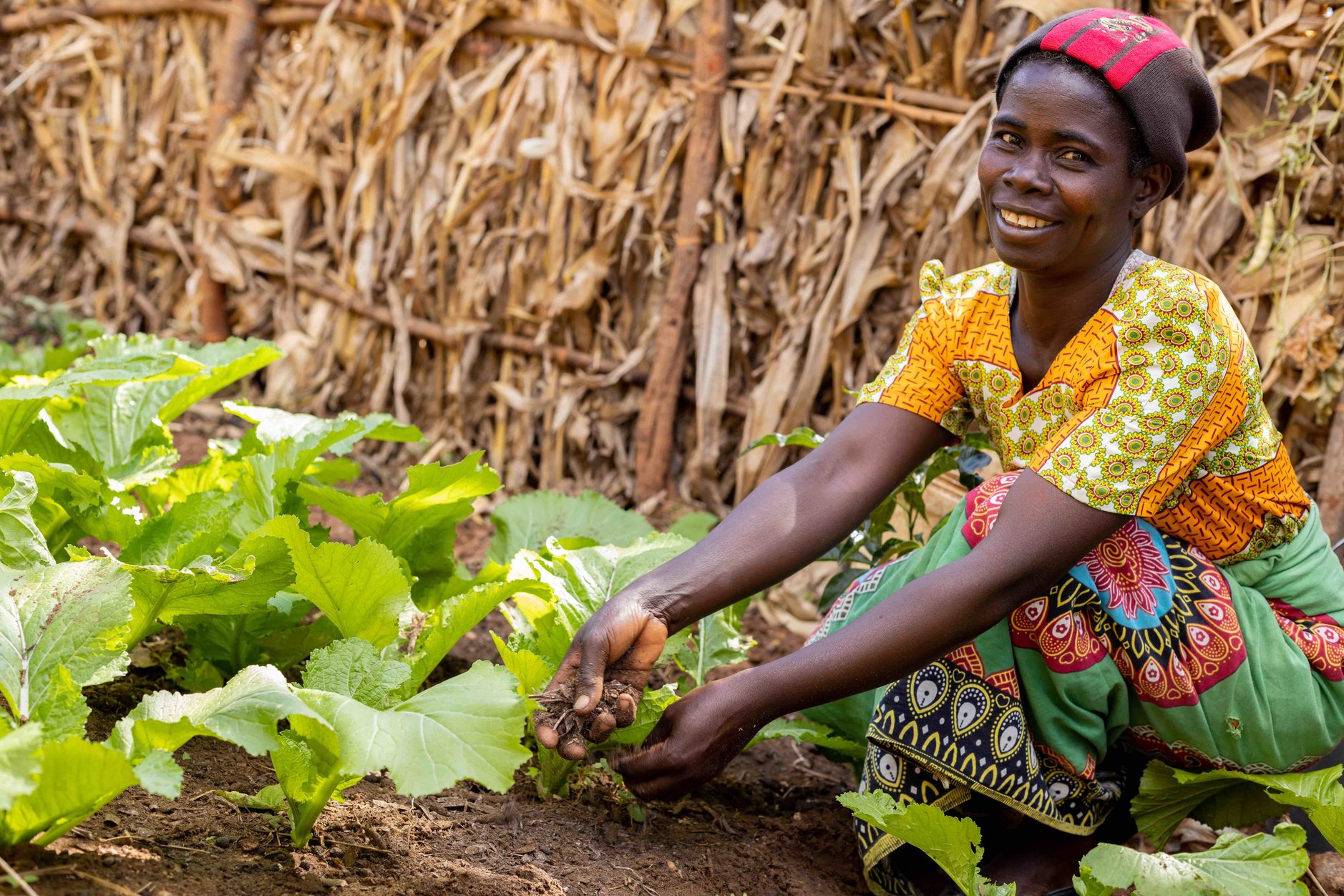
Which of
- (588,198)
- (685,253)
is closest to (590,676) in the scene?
(685,253)

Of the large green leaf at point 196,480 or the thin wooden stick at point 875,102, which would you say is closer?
the large green leaf at point 196,480

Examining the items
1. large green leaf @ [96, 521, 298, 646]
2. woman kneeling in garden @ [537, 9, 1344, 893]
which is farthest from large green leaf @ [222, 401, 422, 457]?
woman kneeling in garden @ [537, 9, 1344, 893]

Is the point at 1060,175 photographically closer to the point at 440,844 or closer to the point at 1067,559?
the point at 1067,559

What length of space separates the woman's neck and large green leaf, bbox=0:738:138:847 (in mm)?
1425

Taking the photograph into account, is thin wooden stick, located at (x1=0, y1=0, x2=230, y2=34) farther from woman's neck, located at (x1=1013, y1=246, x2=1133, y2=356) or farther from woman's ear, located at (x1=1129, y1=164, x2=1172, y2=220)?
woman's ear, located at (x1=1129, y1=164, x2=1172, y2=220)

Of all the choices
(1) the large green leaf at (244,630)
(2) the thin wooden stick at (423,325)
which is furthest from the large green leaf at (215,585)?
(2) the thin wooden stick at (423,325)

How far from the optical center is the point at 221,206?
15.0 ft

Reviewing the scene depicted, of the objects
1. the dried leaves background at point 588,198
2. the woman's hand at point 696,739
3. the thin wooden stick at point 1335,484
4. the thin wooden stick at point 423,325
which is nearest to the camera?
the woman's hand at point 696,739

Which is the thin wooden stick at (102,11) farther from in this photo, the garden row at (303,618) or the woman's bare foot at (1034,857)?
the woman's bare foot at (1034,857)

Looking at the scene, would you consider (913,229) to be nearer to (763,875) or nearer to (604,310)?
(604,310)

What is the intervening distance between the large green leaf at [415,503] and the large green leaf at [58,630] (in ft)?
1.66

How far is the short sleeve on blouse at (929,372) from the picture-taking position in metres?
2.03

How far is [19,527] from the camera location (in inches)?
67.5

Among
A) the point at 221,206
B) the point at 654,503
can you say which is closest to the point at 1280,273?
the point at 654,503
